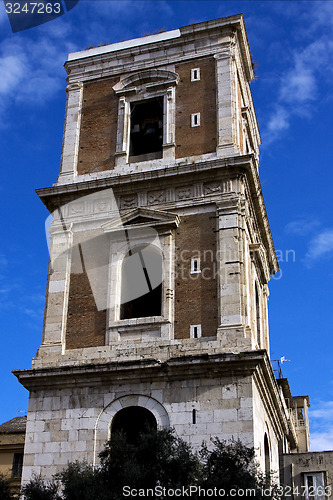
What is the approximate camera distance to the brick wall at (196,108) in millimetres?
27328

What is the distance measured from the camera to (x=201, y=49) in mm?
29469

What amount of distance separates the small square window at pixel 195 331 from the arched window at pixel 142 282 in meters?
1.86

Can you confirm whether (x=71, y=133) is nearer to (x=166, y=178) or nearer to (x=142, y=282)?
(x=166, y=178)

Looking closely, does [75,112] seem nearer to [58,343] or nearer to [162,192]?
[162,192]

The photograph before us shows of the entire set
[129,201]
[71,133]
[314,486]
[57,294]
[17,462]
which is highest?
[71,133]

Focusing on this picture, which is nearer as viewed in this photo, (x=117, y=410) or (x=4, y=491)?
(x=4, y=491)

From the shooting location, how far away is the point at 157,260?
84.1 ft

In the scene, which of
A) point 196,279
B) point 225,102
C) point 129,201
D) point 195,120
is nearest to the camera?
point 196,279

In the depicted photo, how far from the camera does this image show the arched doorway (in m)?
22.7

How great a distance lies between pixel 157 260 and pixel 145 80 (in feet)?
24.7

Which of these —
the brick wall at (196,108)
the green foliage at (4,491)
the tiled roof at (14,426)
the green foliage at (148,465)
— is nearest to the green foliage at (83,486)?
the green foliage at (148,465)

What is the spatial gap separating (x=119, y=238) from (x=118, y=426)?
6.21m

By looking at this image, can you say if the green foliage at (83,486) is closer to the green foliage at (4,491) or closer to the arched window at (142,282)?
the green foliage at (4,491)

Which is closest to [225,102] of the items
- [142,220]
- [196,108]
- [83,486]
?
[196,108]
